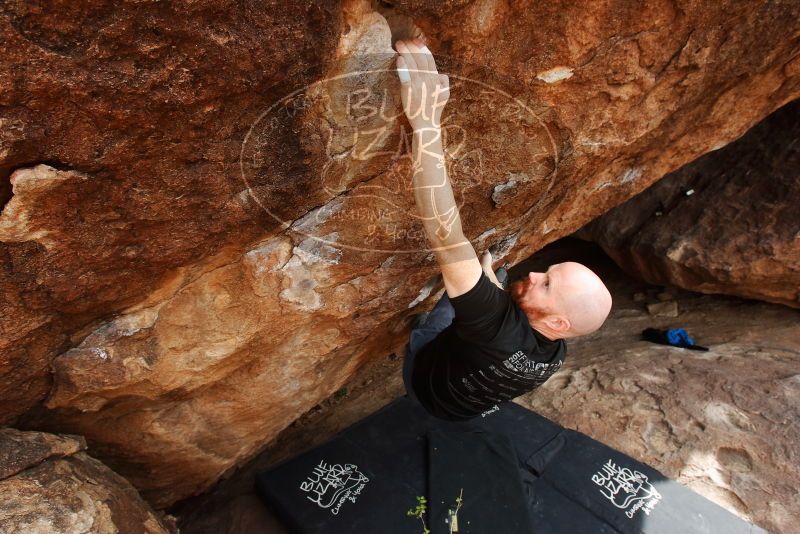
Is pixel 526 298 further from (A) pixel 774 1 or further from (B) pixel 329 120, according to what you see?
(A) pixel 774 1

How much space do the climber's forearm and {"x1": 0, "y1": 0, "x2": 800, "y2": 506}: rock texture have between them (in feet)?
0.36

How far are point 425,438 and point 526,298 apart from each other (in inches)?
50.5

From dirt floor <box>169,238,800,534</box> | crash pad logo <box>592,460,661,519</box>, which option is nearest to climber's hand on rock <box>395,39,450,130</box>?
dirt floor <box>169,238,800,534</box>

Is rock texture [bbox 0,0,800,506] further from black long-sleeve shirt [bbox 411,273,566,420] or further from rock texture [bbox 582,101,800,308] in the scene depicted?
rock texture [bbox 582,101,800,308]

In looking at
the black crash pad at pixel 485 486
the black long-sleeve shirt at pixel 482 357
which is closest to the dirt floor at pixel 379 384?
the black crash pad at pixel 485 486

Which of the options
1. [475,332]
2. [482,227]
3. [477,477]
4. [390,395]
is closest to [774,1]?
[482,227]

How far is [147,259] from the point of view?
1.41 metres

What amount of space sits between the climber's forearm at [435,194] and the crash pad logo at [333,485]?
154cm

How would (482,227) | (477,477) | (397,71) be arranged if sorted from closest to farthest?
(397,71), (482,227), (477,477)

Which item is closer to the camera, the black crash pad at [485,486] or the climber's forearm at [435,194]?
the climber's forearm at [435,194]

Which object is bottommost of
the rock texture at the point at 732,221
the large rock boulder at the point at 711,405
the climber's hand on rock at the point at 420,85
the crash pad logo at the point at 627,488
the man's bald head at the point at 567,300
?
the crash pad logo at the point at 627,488

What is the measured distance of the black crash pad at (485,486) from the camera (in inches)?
91.2

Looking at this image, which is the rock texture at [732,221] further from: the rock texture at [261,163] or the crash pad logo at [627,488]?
the crash pad logo at [627,488]

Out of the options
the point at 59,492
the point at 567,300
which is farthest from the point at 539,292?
the point at 59,492
